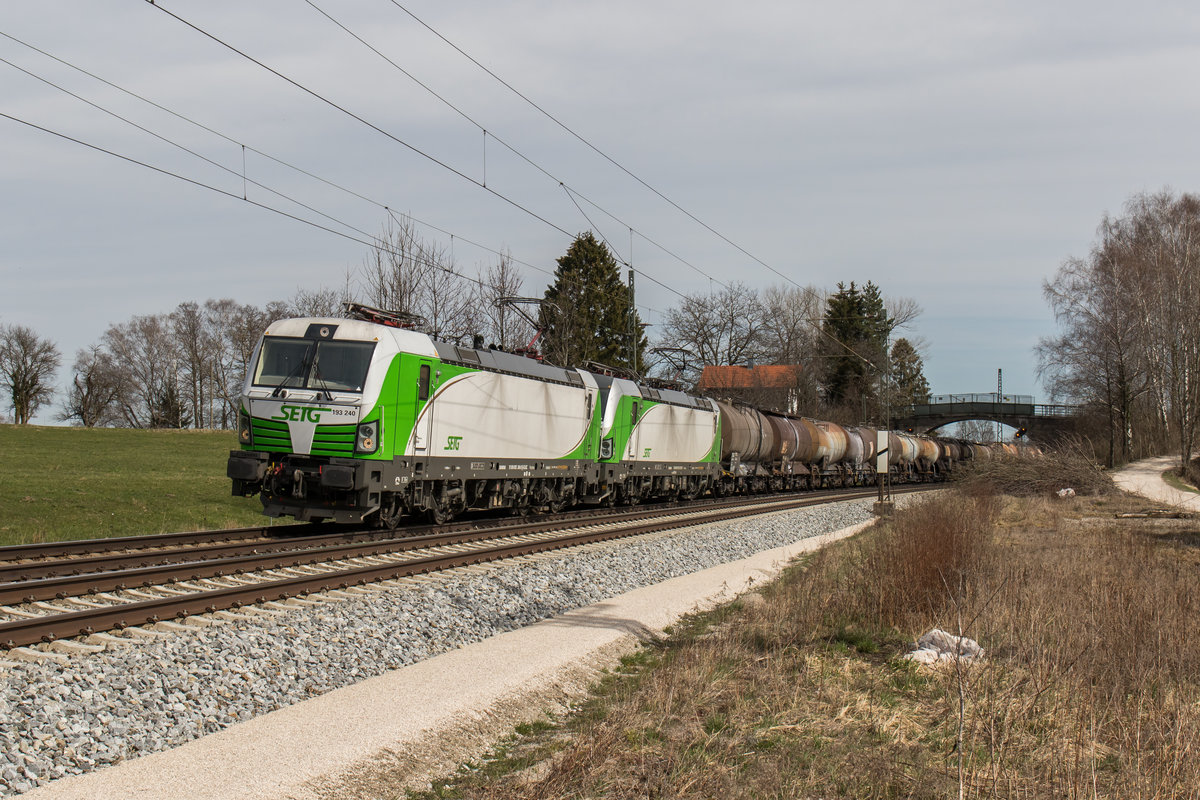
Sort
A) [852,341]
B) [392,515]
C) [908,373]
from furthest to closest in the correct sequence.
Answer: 1. [908,373]
2. [852,341]
3. [392,515]

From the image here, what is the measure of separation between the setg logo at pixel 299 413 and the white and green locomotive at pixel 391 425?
2 centimetres

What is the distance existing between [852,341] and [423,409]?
71.3m

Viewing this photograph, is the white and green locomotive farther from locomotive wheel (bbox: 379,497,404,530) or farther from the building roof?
the building roof

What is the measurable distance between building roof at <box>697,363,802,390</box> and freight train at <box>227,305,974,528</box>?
41667 mm

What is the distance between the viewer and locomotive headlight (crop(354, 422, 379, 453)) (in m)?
13.8

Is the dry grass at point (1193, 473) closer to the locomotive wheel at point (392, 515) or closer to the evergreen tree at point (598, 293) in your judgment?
the evergreen tree at point (598, 293)

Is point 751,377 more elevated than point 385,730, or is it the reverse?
point 751,377

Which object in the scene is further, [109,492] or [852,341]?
[852,341]

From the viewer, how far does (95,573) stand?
9.83 meters

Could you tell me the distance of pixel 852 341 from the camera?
81438 millimetres

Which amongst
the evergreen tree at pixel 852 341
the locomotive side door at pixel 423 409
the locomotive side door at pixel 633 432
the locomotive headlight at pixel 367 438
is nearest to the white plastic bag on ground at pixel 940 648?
the locomotive headlight at pixel 367 438

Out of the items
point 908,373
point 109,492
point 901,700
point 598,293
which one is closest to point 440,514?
point 109,492

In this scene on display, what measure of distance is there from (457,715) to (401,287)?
22495mm

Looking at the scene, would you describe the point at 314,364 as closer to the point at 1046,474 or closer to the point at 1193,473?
the point at 1046,474
